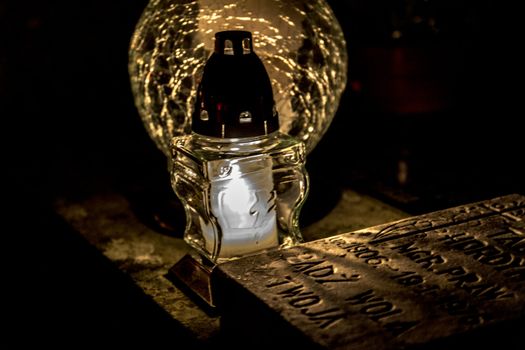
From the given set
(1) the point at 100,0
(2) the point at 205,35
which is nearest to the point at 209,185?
(2) the point at 205,35

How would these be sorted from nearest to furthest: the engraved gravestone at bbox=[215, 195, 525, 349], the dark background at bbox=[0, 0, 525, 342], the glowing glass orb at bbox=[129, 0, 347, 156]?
the engraved gravestone at bbox=[215, 195, 525, 349] → the glowing glass orb at bbox=[129, 0, 347, 156] → the dark background at bbox=[0, 0, 525, 342]

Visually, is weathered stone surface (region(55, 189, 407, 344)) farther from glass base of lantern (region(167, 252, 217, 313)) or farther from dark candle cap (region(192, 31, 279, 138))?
dark candle cap (region(192, 31, 279, 138))

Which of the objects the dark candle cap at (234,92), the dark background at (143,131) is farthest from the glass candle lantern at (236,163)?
the dark background at (143,131)

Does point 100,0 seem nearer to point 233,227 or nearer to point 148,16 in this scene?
point 148,16

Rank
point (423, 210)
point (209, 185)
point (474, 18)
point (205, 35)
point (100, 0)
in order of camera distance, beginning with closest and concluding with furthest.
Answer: point (209, 185), point (205, 35), point (423, 210), point (474, 18), point (100, 0)

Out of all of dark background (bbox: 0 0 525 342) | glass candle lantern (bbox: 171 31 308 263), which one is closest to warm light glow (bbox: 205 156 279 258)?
glass candle lantern (bbox: 171 31 308 263)

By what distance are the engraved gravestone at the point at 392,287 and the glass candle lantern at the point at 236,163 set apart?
0.08 m

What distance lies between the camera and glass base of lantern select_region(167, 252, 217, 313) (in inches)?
38.5

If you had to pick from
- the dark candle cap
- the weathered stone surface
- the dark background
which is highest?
the dark candle cap

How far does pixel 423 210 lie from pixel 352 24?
565 mm

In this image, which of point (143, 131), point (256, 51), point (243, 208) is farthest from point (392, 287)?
point (143, 131)

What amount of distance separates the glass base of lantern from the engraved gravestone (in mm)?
87

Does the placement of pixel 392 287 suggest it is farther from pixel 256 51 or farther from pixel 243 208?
pixel 256 51

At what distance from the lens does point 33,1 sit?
78.8 inches
